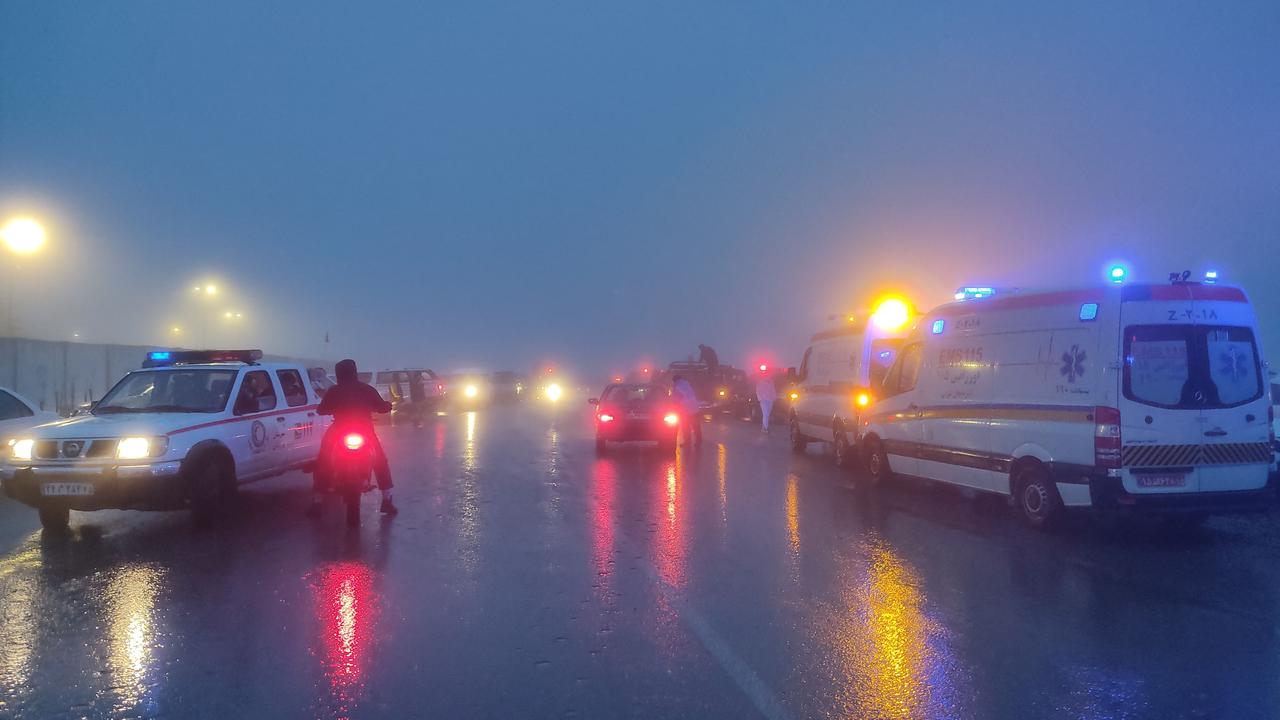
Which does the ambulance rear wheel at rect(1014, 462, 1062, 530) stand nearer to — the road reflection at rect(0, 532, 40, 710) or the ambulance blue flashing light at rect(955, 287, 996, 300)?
the ambulance blue flashing light at rect(955, 287, 996, 300)

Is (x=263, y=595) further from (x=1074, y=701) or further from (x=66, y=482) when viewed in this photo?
(x=1074, y=701)

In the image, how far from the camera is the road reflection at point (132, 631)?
4.81 metres

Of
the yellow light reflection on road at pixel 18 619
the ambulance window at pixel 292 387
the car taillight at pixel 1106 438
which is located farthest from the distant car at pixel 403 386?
the car taillight at pixel 1106 438

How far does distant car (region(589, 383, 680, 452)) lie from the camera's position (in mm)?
18578

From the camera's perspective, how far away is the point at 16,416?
1257cm

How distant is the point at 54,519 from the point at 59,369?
71.1ft

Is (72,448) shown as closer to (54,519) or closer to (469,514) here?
(54,519)

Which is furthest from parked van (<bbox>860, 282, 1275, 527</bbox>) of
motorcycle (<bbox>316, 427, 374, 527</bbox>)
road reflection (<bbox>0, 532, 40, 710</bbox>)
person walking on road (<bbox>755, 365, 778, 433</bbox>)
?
person walking on road (<bbox>755, 365, 778, 433</bbox>)

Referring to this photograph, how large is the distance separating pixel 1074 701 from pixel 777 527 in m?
5.23

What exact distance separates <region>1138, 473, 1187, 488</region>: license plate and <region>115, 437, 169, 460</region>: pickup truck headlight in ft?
32.2

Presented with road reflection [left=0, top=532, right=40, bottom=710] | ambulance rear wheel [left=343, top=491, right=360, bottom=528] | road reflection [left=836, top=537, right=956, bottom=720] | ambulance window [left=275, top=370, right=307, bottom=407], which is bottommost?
road reflection [left=836, top=537, right=956, bottom=720]

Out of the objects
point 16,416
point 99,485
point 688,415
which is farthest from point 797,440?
point 16,416

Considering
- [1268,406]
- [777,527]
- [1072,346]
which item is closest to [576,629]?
[777,527]

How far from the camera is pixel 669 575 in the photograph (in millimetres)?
7531
